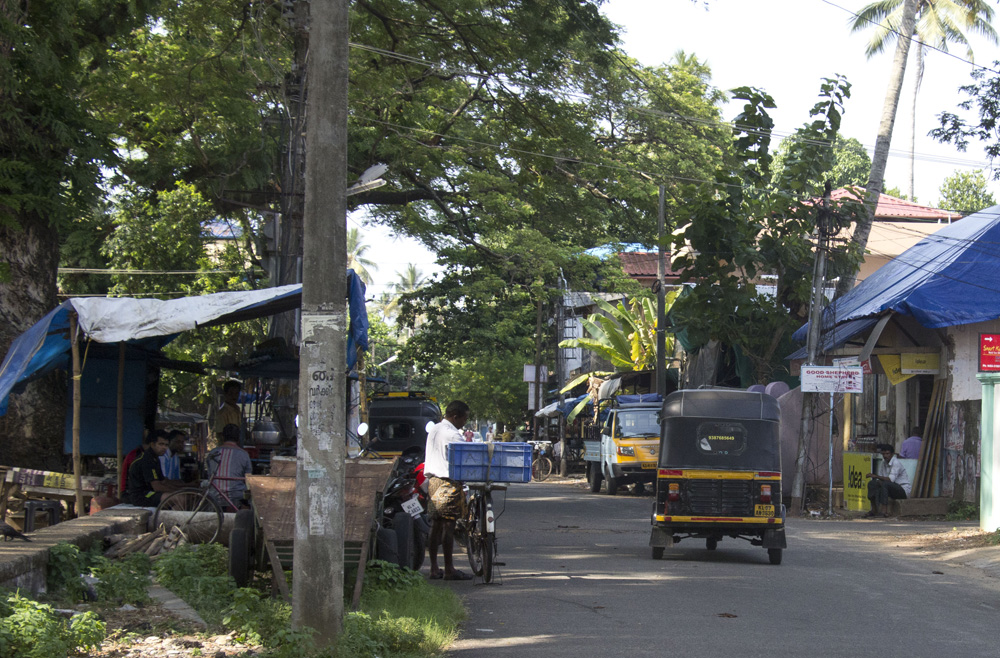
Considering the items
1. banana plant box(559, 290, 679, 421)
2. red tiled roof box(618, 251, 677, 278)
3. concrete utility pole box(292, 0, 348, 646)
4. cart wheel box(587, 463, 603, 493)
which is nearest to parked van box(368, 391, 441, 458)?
cart wheel box(587, 463, 603, 493)

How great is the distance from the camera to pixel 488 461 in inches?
422

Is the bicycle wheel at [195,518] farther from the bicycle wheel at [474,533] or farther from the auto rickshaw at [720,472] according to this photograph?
the auto rickshaw at [720,472]

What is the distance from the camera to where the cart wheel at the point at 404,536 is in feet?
34.4

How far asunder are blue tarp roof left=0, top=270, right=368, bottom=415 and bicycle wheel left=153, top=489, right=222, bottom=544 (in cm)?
189

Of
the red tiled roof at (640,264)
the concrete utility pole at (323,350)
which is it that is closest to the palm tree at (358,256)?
the red tiled roof at (640,264)

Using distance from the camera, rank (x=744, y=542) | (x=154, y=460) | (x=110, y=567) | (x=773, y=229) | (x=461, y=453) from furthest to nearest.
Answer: (x=773, y=229)
(x=744, y=542)
(x=154, y=460)
(x=461, y=453)
(x=110, y=567)

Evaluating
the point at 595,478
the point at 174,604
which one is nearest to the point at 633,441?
the point at 595,478

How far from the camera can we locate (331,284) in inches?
261

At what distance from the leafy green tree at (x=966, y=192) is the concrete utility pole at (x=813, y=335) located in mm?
34393

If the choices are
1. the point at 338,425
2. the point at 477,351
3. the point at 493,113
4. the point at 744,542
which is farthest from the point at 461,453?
the point at 477,351

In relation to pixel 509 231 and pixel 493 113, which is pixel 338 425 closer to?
pixel 493 113

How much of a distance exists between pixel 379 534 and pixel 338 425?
356cm

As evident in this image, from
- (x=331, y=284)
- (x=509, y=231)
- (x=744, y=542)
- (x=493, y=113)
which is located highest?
(x=493, y=113)

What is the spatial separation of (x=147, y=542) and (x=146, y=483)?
2208mm
